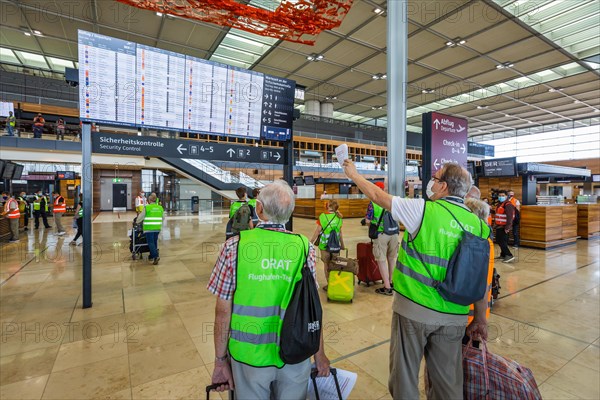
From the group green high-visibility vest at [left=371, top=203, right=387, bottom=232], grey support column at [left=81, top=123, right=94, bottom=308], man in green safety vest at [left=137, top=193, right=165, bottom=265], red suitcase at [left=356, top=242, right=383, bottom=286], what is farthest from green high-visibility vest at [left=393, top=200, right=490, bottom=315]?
man in green safety vest at [left=137, top=193, right=165, bottom=265]

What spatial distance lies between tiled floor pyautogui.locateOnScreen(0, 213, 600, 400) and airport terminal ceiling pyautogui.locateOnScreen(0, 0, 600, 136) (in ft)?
29.8

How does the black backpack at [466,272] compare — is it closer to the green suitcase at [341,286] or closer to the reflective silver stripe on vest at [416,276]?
the reflective silver stripe on vest at [416,276]

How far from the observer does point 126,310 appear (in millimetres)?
3717

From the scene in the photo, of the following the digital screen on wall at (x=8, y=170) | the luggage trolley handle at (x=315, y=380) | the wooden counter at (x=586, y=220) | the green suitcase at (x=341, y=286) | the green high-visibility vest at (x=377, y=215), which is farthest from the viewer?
the wooden counter at (x=586, y=220)

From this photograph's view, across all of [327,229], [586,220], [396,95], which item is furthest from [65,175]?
[586,220]

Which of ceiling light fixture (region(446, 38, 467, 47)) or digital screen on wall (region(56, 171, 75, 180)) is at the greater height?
ceiling light fixture (region(446, 38, 467, 47))

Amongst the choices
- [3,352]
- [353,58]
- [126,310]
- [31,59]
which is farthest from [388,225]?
[31,59]

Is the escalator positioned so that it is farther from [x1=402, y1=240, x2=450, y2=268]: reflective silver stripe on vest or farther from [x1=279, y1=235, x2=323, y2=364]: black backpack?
[x1=279, y1=235, x2=323, y2=364]: black backpack

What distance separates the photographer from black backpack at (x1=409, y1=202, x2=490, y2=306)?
4.68 ft

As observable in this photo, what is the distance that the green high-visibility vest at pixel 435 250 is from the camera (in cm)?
150

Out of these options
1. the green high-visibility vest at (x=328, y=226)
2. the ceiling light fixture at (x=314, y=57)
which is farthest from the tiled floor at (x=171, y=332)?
the ceiling light fixture at (x=314, y=57)

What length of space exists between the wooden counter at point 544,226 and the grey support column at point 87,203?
34.7 feet

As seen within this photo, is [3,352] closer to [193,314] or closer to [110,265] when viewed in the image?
[193,314]

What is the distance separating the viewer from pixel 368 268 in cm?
484
